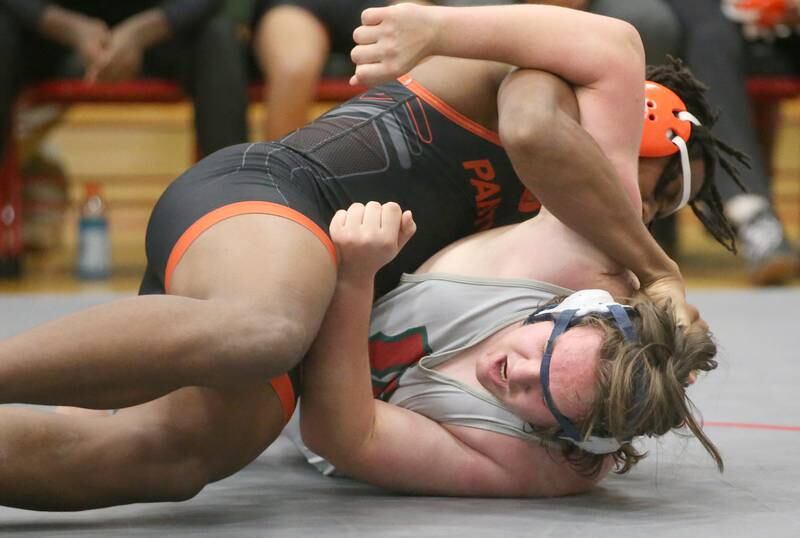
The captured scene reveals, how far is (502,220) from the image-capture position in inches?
75.8

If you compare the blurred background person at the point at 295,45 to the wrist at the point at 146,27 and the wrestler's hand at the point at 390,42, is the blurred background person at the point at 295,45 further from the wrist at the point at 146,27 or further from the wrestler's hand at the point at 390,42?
the wrestler's hand at the point at 390,42

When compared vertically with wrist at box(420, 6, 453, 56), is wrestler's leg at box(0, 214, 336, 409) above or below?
below

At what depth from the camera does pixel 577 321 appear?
5.11ft

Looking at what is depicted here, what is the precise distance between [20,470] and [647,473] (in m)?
0.82

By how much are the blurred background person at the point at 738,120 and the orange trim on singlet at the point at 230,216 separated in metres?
2.25

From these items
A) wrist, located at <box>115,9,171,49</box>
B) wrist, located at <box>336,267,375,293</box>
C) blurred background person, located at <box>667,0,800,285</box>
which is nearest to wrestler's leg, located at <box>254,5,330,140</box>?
wrist, located at <box>115,9,171,49</box>

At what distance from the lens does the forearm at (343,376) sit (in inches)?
60.9

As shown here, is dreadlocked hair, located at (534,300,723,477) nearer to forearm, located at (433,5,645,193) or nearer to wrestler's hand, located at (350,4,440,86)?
forearm, located at (433,5,645,193)

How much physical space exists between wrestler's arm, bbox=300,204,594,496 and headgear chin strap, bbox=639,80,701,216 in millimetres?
497

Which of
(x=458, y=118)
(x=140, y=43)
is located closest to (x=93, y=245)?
(x=140, y=43)

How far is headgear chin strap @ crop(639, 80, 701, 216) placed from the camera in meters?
1.85

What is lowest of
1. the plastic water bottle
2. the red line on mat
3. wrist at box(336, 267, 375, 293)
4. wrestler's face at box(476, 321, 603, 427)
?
the plastic water bottle

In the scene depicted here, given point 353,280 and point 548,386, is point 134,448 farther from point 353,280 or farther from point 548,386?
point 548,386

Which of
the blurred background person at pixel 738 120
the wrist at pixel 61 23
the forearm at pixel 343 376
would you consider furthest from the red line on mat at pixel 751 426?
the wrist at pixel 61 23
